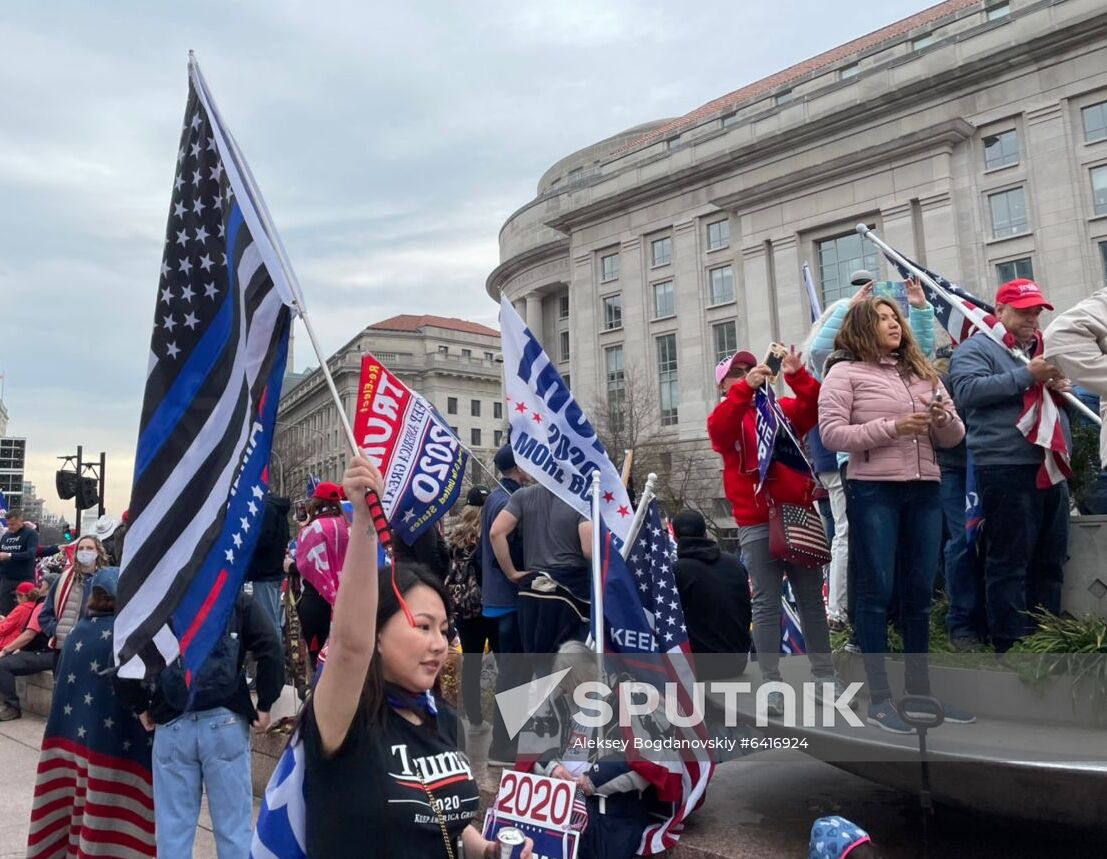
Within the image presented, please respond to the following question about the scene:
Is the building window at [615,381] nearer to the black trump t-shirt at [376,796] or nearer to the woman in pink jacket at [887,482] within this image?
the woman in pink jacket at [887,482]

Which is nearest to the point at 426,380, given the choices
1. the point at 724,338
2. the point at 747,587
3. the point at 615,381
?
the point at 615,381

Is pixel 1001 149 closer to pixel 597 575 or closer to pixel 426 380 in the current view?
pixel 597 575

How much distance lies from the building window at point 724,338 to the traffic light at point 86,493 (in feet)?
114

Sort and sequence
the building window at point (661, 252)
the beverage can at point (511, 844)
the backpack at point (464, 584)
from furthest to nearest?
the building window at point (661, 252) < the backpack at point (464, 584) < the beverage can at point (511, 844)

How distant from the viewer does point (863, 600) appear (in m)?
4.12

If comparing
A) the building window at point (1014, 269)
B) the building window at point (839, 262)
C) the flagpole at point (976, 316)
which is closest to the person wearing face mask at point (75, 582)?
the flagpole at point (976, 316)

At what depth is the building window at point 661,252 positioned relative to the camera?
52188 mm

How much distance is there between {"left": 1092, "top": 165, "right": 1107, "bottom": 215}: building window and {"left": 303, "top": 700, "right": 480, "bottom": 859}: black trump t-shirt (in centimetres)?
4155

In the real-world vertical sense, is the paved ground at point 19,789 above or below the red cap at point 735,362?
below

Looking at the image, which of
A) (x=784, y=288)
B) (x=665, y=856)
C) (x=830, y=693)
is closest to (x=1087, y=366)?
(x=830, y=693)

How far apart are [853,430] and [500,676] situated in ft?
9.83

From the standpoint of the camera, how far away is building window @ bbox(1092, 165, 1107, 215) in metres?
35.9

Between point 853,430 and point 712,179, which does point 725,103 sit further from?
point 853,430

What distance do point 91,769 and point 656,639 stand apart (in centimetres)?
277
